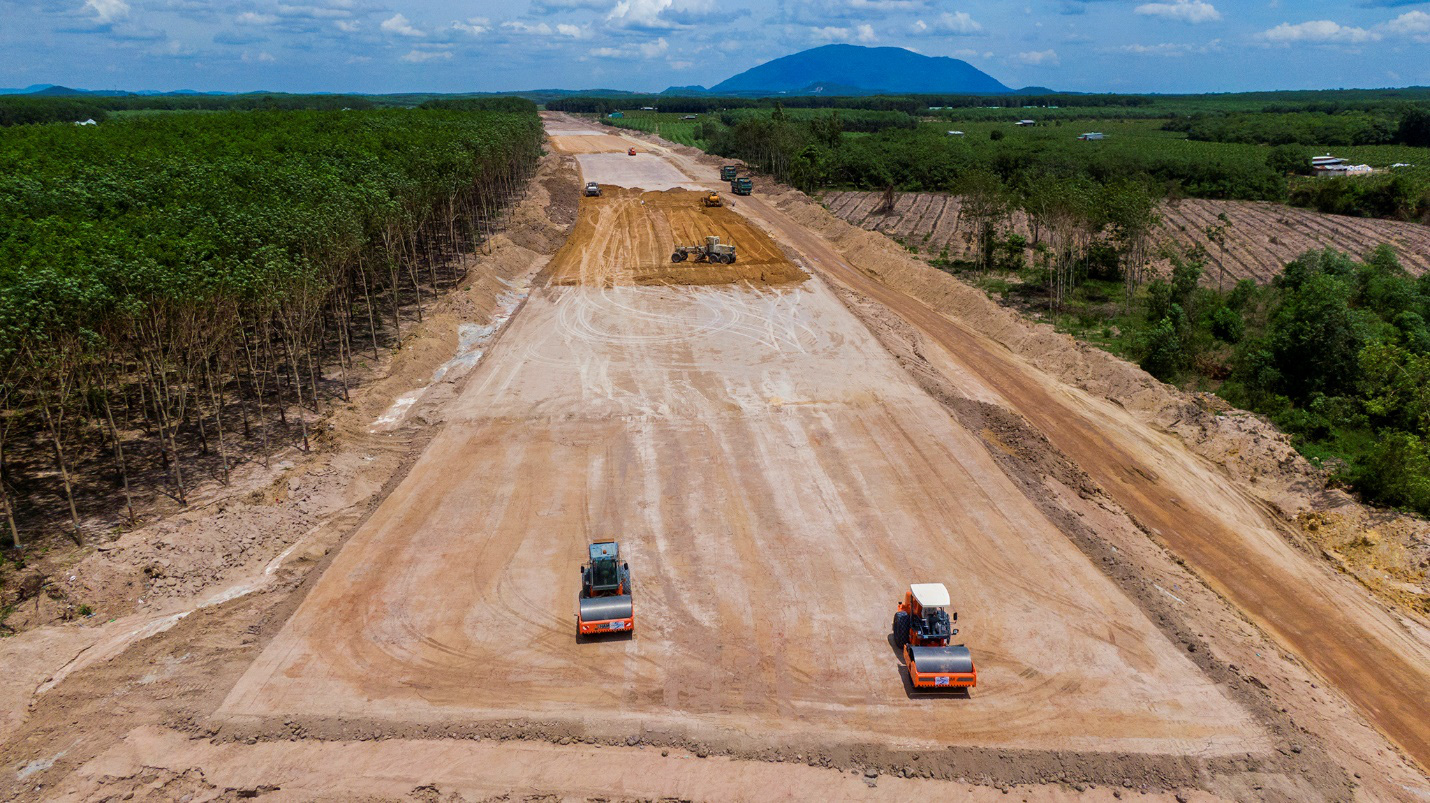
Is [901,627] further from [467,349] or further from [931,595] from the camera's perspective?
Answer: [467,349]

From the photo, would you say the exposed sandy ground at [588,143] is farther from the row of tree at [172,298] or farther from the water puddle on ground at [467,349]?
the row of tree at [172,298]

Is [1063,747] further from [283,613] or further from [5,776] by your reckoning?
[5,776]

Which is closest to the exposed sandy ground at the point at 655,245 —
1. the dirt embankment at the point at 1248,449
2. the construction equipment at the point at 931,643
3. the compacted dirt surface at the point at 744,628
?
the dirt embankment at the point at 1248,449

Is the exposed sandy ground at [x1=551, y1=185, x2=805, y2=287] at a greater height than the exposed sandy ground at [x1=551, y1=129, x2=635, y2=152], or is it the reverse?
the exposed sandy ground at [x1=551, y1=129, x2=635, y2=152]

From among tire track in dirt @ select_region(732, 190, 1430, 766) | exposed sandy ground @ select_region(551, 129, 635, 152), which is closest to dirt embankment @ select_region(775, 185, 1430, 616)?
tire track in dirt @ select_region(732, 190, 1430, 766)

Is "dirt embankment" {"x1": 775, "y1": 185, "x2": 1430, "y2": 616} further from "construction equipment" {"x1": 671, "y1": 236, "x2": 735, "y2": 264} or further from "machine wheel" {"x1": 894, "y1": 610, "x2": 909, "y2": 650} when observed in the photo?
"machine wheel" {"x1": 894, "y1": 610, "x2": 909, "y2": 650}

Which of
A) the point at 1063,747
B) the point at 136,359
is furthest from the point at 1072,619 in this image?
the point at 136,359
